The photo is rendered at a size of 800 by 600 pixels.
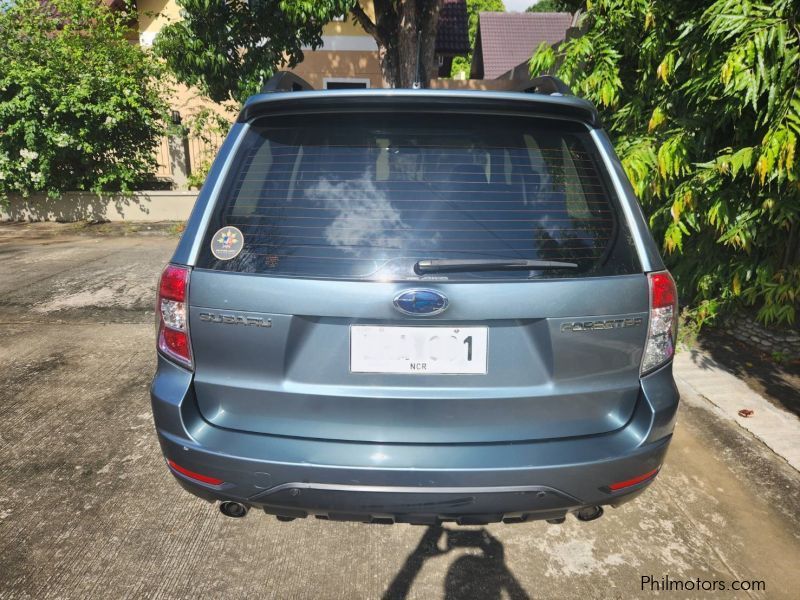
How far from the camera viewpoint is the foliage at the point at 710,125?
135 inches

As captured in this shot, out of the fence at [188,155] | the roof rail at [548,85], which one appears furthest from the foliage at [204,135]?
the roof rail at [548,85]

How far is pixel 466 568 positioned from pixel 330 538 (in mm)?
575

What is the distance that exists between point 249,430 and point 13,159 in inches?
473

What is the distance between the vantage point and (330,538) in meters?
2.38

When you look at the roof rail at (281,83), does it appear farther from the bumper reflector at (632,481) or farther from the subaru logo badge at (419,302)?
the bumper reflector at (632,481)

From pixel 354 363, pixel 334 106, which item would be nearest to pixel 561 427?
pixel 354 363

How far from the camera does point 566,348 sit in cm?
178

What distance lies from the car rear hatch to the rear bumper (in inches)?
1.7

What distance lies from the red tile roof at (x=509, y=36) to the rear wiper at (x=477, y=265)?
2581 centimetres

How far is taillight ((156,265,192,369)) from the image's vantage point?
1.84 meters

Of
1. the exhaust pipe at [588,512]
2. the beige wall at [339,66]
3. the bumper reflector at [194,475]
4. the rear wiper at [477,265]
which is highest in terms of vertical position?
the beige wall at [339,66]

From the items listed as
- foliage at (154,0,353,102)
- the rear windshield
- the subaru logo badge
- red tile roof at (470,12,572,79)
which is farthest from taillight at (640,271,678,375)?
red tile roof at (470,12,572,79)

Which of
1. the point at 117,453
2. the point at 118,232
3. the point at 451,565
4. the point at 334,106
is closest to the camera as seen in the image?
the point at 334,106

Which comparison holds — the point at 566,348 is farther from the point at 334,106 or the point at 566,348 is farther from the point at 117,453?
the point at 117,453
